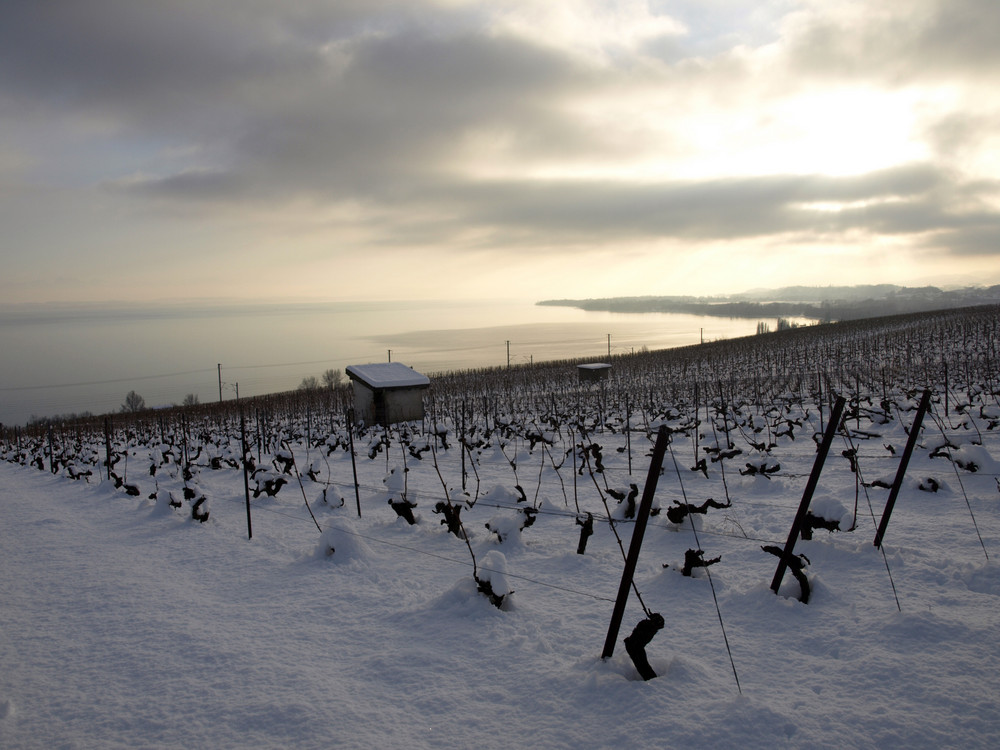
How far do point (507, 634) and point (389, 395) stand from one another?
1567cm

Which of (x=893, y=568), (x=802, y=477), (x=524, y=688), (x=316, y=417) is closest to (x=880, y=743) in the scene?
(x=524, y=688)

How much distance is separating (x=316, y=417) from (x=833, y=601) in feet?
83.3

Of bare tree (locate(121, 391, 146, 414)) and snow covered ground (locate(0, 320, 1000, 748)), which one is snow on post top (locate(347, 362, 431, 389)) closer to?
snow covered ground (locate(0, 320, 1000, 748))

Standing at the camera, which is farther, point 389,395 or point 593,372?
point 593,372

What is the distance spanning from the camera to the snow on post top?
61.2 feet

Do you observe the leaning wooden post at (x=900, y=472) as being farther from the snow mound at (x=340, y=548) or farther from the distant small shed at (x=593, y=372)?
the distant small shed at (x=593, y=372)

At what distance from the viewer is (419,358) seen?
7581 centimetres

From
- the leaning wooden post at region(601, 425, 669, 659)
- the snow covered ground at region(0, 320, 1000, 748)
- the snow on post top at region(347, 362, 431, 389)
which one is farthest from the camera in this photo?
the snow on post top at region(347, 362, 431, 389)

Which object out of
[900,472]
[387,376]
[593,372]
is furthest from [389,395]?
[593,372]

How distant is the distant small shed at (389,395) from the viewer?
18.8m

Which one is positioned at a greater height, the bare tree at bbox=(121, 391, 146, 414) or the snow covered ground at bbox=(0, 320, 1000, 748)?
the snow covered ground at bbox=(0, 320, 1000, 748)

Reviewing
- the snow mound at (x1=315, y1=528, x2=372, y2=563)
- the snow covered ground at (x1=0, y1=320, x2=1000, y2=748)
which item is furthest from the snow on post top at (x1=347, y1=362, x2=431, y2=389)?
the snow mound at (x1=315, y1=528, x2=372, y2=563)

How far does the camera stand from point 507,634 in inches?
146

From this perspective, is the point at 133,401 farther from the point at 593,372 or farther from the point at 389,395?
the point at 389,395
